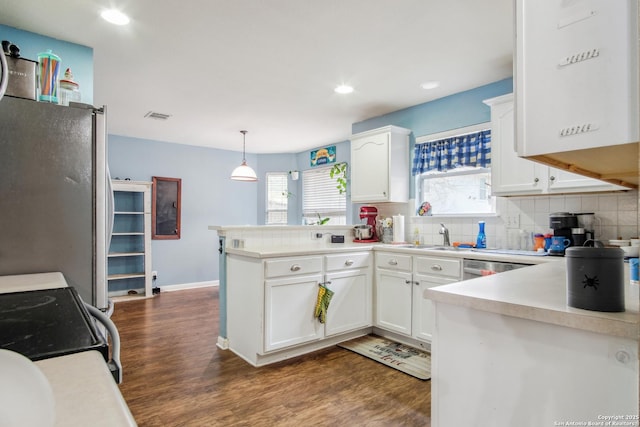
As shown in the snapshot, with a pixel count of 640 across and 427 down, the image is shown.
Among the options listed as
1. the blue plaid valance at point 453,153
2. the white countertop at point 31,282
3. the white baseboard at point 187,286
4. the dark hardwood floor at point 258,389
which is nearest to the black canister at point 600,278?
the dark hardwood floor at point 258,389

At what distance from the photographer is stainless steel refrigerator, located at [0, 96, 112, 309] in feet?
4.69

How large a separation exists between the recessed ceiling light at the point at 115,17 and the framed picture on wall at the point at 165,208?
372 cm

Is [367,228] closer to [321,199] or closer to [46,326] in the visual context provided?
[321,199]

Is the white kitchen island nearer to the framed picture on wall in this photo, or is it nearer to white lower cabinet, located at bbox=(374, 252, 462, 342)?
white lower cabinet, located at bbox=(374, 252, 462, 342)

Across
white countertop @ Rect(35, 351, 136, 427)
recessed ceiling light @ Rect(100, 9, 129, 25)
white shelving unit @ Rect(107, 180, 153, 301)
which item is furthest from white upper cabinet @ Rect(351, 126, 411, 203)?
white countertop @ Rect(35, 351, 136, 427)

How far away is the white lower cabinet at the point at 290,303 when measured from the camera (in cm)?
271

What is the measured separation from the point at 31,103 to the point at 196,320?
122 inches

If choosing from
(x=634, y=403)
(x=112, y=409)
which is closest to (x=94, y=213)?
(x=112, y=409)

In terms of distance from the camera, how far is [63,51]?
2.53 metres

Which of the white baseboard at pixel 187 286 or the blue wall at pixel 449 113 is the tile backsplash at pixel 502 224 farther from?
the white baseboard at pixel 187 286

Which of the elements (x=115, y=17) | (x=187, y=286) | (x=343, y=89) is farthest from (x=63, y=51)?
(x=187, y=286)

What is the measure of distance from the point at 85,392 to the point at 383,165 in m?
3.57

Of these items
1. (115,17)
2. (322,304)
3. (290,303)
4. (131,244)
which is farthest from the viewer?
(131,244)

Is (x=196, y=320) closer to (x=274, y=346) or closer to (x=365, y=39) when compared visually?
(x=274, y=346)
